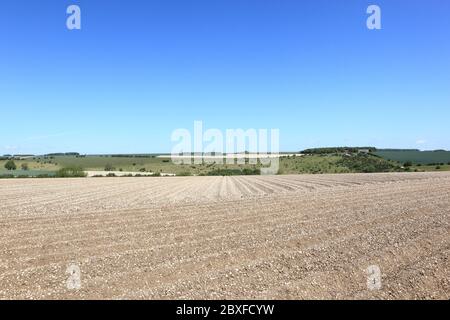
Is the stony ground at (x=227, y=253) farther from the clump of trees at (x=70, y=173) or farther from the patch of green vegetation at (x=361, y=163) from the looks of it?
the patch of green vegetation at (x=361, y=163)

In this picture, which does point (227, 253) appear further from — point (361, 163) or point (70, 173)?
point (361, 163)

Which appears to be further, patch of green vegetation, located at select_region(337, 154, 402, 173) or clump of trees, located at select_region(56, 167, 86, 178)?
patch of green vegetation, located at select_region(337, 154, 402, 173)

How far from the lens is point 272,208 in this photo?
20.3 meters

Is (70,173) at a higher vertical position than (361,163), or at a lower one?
lower

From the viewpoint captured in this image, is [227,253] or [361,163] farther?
[361,163]

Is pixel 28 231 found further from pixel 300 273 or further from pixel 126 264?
pixel 300 273

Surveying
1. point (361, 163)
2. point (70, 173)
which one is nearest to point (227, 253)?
point (70, 173)

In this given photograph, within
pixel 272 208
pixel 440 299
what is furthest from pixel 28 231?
pixel 440 299

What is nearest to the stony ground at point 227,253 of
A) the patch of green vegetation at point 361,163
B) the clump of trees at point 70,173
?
the clump of trees at point 70,173

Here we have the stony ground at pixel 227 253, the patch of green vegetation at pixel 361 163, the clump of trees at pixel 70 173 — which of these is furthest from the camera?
the patch of green vegetation at pixel 361 163

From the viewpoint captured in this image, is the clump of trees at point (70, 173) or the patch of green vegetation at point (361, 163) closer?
the clump of trees at point (70, 173)

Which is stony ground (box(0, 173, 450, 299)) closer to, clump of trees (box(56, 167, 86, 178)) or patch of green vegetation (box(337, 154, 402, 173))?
clump of trees (box(56, 167, 86, 178))

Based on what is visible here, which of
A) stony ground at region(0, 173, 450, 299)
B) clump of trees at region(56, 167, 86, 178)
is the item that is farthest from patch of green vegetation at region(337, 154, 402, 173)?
stony ground at region(0, 173, 450, 299)

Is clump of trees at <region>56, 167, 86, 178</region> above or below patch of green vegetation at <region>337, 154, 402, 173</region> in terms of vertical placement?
below
